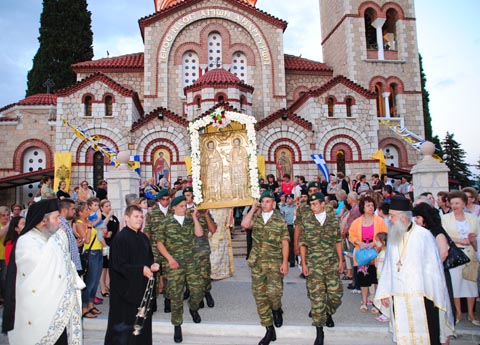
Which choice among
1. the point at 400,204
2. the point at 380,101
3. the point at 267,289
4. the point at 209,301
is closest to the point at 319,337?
the point at 267,289

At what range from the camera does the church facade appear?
65.4ft

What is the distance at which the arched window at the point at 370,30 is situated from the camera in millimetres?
26053

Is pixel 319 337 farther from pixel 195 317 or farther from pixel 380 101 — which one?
pixel 380 101

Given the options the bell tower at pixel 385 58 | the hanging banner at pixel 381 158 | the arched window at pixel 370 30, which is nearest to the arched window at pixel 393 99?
the bell tower at pixel 385 58

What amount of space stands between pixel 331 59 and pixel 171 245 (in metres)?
25.1

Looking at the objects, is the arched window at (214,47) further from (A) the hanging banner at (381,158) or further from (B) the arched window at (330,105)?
(A) the hanging banner at (381,158)

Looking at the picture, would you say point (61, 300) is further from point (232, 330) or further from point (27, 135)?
point (27, 135)

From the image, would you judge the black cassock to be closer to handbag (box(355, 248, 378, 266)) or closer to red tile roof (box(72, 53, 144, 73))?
handbag (box(355, 248, 378, 266))

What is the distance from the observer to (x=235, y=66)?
24547 millimetres

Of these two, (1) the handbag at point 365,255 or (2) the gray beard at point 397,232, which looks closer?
(2) the gray beard at point 397,232

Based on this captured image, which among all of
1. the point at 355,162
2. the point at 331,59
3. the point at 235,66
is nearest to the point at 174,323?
the point at 355,162

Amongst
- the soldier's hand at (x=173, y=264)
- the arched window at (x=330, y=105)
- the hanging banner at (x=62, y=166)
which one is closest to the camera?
the soldier's hand at (x=173, y=264)

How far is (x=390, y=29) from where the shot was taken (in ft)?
88.2

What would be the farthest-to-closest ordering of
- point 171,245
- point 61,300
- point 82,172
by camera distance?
point 82,172
point 171,245
point 61,300
